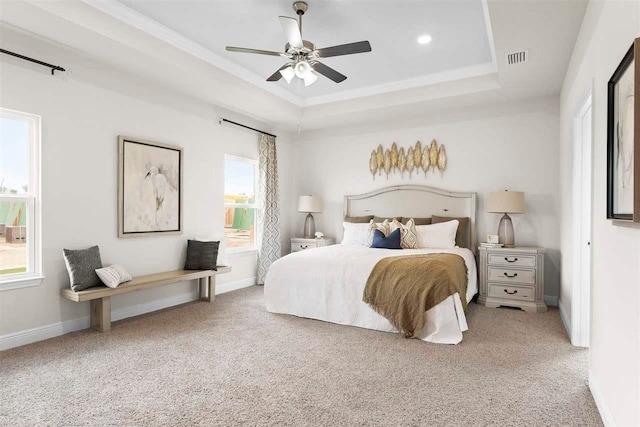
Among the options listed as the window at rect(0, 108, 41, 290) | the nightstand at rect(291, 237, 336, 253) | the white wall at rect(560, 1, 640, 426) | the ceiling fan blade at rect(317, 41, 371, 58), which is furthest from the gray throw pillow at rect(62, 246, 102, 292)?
the white wall at rect(560, 1, 640, 426)

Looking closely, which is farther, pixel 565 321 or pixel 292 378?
pixel 565 321

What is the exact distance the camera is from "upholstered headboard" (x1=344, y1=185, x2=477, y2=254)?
17.1 feet

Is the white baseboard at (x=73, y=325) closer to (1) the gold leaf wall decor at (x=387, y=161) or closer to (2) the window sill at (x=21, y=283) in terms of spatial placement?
(2) the window sill at (x=21, y=283)

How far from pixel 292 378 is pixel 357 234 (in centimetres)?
304

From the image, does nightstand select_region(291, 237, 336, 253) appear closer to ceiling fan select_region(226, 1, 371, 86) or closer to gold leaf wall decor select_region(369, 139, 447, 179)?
gold leaf wall decor select_region(369, 139, 447, 179)

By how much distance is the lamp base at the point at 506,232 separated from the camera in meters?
4.79

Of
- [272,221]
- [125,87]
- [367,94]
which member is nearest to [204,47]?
[125,87]

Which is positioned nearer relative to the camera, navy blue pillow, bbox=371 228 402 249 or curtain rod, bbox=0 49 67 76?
curtain rod, bbox=0 49 67 76

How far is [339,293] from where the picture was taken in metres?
3.80

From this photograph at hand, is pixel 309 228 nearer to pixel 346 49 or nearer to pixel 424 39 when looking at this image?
pixel 424 39

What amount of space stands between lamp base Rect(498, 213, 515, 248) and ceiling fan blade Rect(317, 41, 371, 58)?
3.04m

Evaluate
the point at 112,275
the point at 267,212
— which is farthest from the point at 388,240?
the point at 112,275

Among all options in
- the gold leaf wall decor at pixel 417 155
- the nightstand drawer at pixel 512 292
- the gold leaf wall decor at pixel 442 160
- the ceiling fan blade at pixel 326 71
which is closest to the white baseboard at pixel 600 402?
the nightstand drawer at pixel 512 292

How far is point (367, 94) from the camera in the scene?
17.2ft
